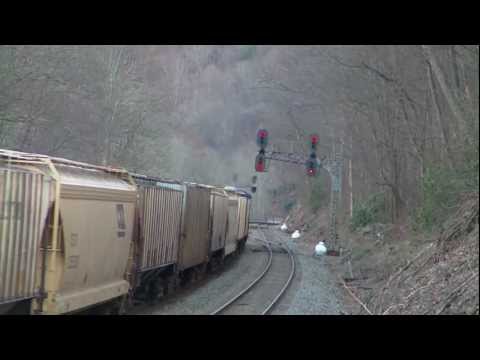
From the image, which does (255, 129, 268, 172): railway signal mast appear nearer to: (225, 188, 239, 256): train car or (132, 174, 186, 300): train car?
(225, 188, 239, 256): train car

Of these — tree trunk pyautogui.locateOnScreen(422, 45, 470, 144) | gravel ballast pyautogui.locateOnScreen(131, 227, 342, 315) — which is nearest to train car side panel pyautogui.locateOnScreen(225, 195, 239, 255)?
gravel ballast pyautogui.locateOnScreen(131, 227, 342, 315)

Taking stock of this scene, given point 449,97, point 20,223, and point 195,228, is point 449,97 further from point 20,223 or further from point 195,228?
point 20,223

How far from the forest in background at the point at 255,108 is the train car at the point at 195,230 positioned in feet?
22.7

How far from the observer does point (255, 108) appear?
39375mm

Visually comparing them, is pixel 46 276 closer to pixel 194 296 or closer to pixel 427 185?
pixel 194 296

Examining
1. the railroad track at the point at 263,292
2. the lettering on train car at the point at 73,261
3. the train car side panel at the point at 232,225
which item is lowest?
the railroad track at the point at 263,292

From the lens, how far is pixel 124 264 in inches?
524

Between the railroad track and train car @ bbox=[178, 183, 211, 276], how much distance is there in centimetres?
184

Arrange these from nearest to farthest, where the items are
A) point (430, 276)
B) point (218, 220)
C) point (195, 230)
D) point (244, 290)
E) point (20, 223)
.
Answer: point (20, 223)
point (430, 276)
point (244, 290)
point (195, 230)
point (218, 220)

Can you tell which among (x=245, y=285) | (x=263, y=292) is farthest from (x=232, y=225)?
(x=263, y=292)

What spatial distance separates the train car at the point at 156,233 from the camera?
47.3 ft

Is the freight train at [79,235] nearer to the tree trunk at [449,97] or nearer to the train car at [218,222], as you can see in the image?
the train car at [218,222]

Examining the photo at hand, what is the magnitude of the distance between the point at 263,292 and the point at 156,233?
669 centimetres

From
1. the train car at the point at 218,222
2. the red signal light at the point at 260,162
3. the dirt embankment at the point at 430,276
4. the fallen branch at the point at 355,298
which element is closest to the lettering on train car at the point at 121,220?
the dirt embankment at the point at 430,276
